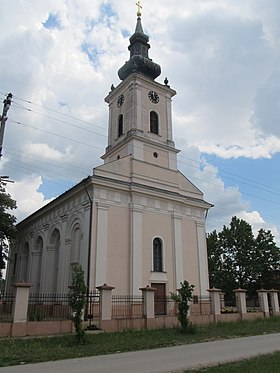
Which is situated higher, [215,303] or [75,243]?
[75,243]

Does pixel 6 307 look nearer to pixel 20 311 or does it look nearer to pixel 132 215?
pixel 20 311

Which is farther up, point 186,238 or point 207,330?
point 186,238

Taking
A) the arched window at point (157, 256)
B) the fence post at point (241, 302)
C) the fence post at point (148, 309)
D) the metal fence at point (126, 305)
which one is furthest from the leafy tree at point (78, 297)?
the fence post at point (241, 302)

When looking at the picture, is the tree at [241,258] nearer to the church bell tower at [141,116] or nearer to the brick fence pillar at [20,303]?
the church bell tower at [141,116]

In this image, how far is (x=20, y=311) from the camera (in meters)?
14.2

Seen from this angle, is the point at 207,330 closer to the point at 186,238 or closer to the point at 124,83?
the point at 186,238

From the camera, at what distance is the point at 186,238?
26406 millimetres

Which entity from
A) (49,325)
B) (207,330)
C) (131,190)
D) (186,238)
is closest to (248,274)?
(186,238)

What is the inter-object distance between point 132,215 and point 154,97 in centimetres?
A: 1104

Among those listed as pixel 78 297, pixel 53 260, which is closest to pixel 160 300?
pixel 53 260

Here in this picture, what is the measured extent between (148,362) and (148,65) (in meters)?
25.8

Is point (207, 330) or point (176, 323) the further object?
point (176, 323)

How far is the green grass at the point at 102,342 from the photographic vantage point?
10016 millimetres

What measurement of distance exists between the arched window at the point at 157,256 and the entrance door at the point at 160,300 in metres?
1.14
